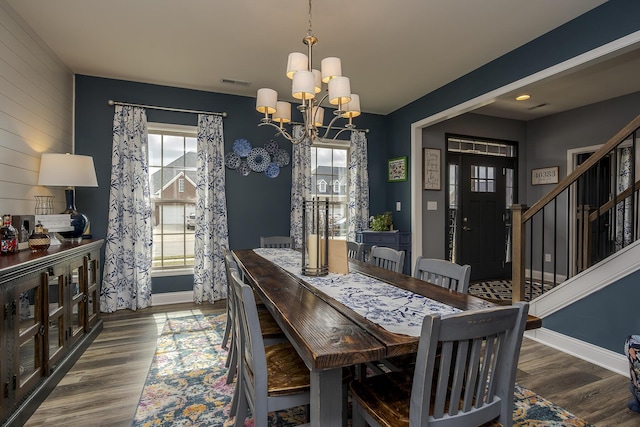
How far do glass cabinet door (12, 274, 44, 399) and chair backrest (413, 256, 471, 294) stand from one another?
7.58 feet

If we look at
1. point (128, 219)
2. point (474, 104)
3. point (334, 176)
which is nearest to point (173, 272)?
point (128, 219)

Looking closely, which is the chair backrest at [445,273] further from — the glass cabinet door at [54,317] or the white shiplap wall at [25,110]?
the white shiplap wall at [25,110]

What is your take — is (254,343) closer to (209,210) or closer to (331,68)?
(331,68)

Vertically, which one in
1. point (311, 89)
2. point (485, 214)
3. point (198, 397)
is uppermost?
point (311, 89)

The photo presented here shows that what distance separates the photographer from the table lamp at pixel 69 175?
2.89 m

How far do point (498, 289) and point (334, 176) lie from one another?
9.55ft

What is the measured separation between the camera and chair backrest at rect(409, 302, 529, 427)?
3.27ft

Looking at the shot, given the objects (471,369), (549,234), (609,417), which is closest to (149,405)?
(471,369)

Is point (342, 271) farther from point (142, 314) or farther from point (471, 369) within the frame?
point (142, 314)

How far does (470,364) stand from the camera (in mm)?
1117

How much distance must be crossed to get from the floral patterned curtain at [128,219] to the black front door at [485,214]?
4456mm

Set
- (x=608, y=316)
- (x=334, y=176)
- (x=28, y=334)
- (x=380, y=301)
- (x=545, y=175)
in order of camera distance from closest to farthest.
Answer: (x=380, y=301), (x=28, y=334), (x=608, y=316), (x=334, y=176), (x=545, y=175)

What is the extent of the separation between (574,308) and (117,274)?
459 centimetres

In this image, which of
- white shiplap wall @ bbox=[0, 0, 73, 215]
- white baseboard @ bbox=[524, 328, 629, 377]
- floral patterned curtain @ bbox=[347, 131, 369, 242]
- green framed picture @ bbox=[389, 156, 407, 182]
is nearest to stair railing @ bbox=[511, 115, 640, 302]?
white baseboard @ bbox=[524, 328, 629, 377]
